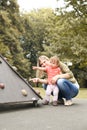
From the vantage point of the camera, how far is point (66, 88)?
31.6 feet

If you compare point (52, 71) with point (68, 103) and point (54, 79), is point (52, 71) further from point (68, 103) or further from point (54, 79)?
point (68, 103)

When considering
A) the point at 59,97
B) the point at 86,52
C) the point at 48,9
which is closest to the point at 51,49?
the point at 86,52

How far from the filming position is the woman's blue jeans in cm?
952

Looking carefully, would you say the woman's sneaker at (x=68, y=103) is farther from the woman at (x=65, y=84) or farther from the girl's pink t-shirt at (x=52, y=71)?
the girl's pink t-shirt at (x=52, y=71)

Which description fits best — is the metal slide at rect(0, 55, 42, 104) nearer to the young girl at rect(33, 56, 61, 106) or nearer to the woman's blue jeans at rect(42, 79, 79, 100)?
the young girl at rect(33, 56, 61, 106)

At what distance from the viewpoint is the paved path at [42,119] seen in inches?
235

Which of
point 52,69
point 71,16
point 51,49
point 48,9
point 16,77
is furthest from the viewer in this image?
point 48,9

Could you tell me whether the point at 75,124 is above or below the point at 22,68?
above

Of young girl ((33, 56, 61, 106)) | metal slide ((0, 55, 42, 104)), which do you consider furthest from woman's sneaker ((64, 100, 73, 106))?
metal slide ((0, 55, 42, 104))

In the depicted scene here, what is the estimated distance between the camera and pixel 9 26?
41.2 metres

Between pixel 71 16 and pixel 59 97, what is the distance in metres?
21.0

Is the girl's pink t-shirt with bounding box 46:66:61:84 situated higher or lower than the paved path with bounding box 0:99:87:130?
higher

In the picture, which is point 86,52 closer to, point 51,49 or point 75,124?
point 51,49

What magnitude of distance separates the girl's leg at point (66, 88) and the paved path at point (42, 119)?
0.93 m
